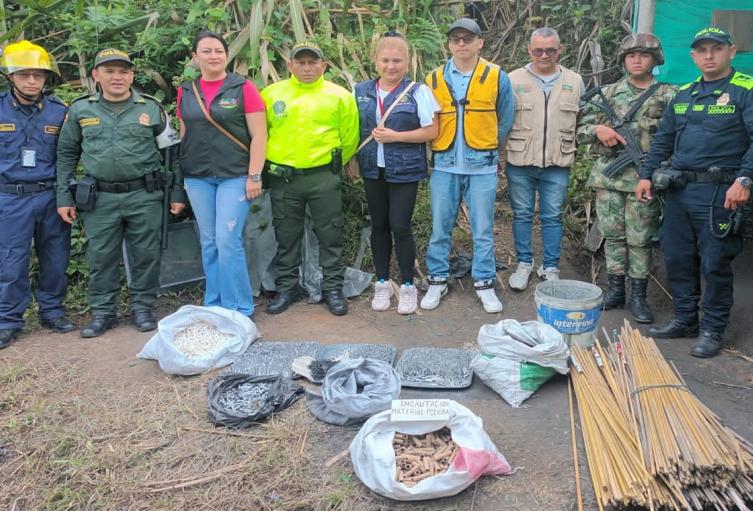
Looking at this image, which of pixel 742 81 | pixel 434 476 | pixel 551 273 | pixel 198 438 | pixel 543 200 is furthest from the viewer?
pixel 551 273

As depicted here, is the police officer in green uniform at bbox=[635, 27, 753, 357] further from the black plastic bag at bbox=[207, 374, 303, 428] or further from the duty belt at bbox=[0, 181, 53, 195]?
the duty belt at bbox=[0, 181, 53, 195]

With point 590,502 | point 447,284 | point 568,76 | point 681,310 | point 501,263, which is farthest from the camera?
point 501,263

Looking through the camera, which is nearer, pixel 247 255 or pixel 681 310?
pixel 681 310

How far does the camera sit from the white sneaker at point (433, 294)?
16.2ft

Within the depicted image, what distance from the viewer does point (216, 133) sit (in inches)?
174

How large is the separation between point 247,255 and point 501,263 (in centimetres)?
210

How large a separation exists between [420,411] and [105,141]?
2.86 m

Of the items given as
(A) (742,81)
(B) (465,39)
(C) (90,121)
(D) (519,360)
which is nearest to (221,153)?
(C) (90,121)

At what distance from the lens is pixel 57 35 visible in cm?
569

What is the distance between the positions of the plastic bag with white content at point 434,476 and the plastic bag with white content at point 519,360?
620mm

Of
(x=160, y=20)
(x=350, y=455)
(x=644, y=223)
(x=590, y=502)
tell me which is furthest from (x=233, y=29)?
(x=590, y=502)

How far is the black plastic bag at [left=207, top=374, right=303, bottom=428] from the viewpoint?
3357 millimetres

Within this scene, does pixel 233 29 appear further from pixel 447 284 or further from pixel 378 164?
pixel 447 284

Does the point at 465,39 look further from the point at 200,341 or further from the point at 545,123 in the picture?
the point at 200,341
